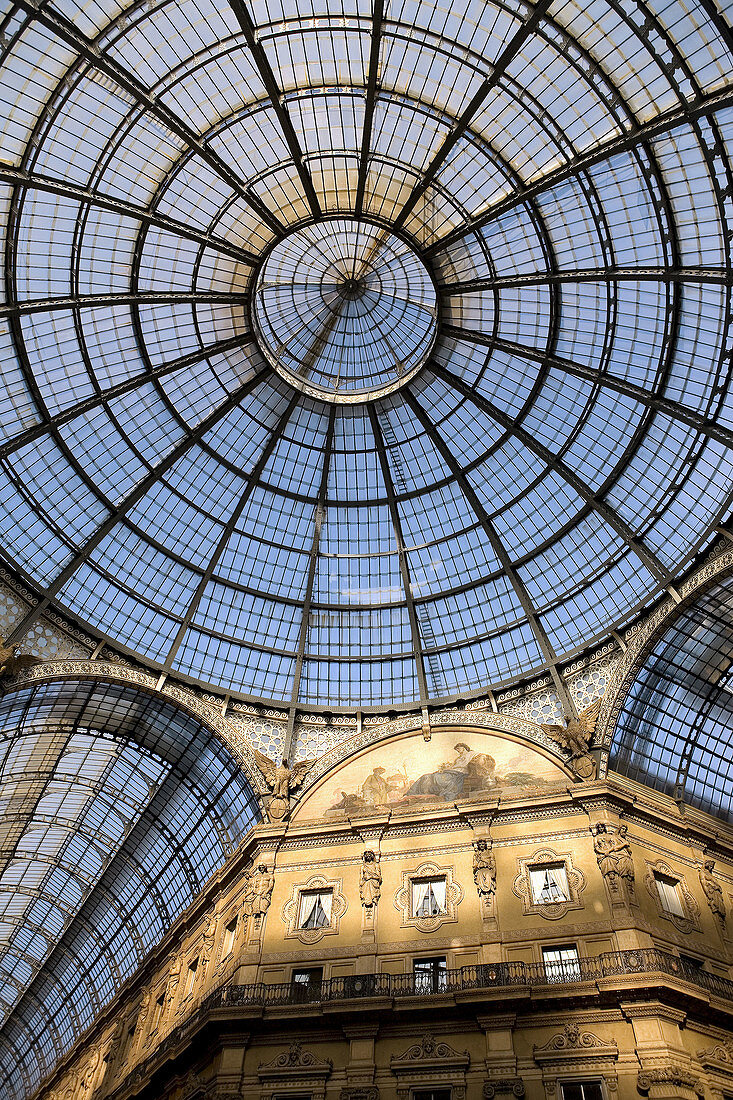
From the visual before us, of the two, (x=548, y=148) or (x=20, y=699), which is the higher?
(x=548, y=148)

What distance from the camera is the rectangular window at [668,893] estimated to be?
31641 mm

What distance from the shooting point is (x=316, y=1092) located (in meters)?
27.9

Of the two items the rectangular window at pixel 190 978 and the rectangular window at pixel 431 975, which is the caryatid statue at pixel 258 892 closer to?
the rectangular window at pixel 190 978

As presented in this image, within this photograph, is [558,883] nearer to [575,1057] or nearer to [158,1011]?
[575,1057]

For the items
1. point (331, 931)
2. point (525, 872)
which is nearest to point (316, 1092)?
point (331, 931)

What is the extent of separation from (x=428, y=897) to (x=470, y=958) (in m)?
2.90

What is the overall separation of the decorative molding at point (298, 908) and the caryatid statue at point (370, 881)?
0.90 m

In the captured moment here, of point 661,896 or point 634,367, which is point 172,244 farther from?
point 661,896

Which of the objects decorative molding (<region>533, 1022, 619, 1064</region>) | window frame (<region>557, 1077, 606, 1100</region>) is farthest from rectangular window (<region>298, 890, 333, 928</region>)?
window frame (<region>557, 1077, 606, 1100</region>)

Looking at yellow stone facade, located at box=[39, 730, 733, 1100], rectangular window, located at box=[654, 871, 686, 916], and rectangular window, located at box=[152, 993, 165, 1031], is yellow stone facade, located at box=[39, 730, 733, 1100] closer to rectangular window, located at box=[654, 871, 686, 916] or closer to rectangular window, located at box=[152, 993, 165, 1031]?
rectangular window, located at box=[654, 871, 686, 916]

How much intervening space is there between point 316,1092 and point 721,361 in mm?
29124

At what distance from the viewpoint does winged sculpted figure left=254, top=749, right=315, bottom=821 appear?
37031 mm

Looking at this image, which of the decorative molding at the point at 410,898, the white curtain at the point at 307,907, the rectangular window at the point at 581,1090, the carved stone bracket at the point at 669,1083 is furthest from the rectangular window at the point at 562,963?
the white curtain at the point at 307,907

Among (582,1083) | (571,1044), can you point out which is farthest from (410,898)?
(582,1083)
